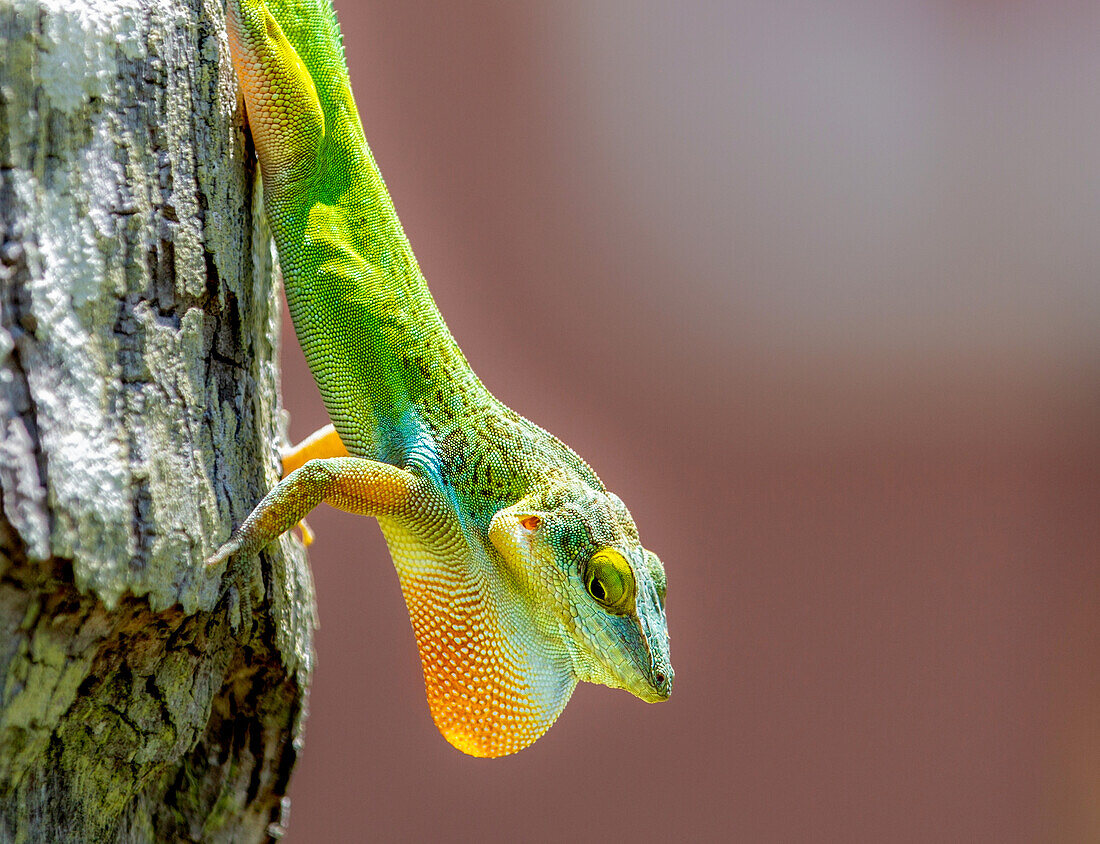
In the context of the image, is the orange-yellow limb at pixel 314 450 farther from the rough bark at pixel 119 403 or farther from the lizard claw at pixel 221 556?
the lizard claw at pixel 221 556

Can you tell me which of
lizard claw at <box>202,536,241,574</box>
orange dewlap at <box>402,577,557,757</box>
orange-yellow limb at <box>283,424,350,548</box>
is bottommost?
orange dewlap at <box>402,577,557,757</box>

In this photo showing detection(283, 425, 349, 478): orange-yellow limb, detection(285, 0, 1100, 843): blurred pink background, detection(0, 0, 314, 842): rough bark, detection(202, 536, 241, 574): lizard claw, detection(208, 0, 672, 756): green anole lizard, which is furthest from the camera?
detection(285, 0, 1100, 843): blurred pink background

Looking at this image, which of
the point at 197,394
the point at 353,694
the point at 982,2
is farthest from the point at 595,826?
the point at 982,2

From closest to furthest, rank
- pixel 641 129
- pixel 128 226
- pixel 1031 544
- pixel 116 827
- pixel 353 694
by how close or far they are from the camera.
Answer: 1. pixel 128 226
2. pixel 116 827
3. pixel 353 694
4. pixel 641 129
5. pixel 1031 544

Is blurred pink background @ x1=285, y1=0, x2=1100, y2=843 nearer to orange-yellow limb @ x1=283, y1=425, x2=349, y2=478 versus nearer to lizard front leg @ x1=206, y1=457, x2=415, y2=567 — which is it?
orange-yellow limb @ x1=283, y1=425, x2=349, y2=478

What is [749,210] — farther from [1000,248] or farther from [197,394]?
[197,394]

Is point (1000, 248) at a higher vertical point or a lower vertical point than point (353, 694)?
higher

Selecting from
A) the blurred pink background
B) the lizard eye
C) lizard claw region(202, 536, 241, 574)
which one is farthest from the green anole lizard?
the blurred pink background

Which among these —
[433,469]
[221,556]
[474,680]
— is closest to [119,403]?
[221,556]
